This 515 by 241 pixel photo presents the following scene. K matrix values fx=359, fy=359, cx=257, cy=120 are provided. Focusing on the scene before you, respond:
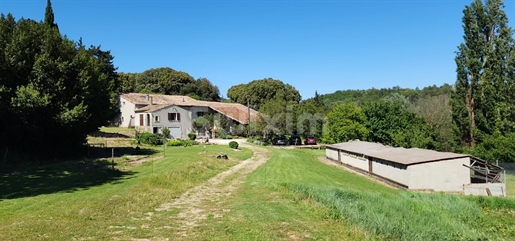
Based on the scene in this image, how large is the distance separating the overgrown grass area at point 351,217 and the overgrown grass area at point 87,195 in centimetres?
339

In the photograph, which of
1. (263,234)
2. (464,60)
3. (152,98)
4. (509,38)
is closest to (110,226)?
(263,234)

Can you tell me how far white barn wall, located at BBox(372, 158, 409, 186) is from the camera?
91.8 ft

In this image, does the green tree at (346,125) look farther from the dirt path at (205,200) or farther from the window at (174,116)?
the dirt path at (205,200)

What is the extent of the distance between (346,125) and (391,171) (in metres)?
24.1

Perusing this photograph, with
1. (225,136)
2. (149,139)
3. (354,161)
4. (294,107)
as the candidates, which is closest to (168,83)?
(225,136)

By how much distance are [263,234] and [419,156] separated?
22.7 m

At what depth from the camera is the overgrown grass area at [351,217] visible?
1099cm

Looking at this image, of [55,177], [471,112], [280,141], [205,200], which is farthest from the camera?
[280,141]

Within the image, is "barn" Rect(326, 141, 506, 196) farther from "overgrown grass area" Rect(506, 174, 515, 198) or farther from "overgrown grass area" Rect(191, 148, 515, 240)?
"overgrown grass area" Rect(191, 148, 515, 240)

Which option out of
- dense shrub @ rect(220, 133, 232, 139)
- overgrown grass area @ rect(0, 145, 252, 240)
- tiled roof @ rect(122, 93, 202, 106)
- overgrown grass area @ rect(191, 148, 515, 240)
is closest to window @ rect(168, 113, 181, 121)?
tiled roof @ rect(122, 93, 202, 106)

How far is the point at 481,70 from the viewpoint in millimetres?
44531

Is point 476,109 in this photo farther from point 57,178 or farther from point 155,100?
point 155,100

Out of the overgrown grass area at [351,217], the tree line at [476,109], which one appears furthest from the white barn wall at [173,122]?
the overgrown grass area at [351,217]

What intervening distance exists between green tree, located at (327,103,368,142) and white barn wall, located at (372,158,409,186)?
65.6 ft
